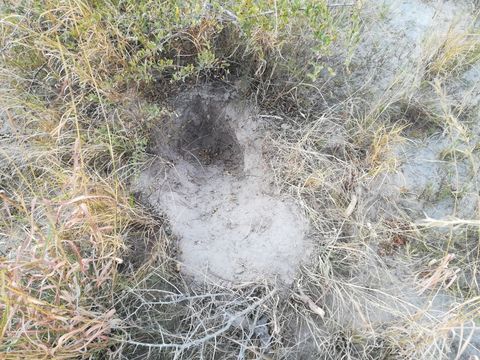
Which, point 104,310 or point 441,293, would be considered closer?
point 104,310

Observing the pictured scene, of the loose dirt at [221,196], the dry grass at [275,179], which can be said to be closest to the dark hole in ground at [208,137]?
the loose dirt at [221,196]

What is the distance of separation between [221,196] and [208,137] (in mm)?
380

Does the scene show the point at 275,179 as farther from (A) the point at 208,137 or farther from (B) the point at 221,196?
(A) the point at 208,137

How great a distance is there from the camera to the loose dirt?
1.92m

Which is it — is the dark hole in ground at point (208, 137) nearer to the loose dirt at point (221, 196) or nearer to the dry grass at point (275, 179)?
the loose dirt at point (221, 196)

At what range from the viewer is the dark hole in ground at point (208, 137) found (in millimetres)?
2238

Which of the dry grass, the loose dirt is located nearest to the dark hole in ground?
the loose dirt

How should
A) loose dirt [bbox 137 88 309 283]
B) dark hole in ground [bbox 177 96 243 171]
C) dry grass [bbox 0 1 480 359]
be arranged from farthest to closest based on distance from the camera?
dark hole in ground [bbox 177 96 243 171] < loose dirt [bbox 137 88 309 283] < dry grass [bbox 0 1 480 359]

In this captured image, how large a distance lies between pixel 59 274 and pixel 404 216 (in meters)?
1.55

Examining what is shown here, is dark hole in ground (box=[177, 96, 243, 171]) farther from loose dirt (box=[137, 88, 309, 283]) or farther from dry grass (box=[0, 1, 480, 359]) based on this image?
dry grass (box=[0, 1, 480, 359])

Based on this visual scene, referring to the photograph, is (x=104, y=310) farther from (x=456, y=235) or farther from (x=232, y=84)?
(x=456, y=235)

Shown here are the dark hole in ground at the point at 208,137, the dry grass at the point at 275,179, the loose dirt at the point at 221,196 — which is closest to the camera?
the dry grass at the point at 275,179

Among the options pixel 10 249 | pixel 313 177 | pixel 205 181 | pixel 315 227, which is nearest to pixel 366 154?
pixel 313 177

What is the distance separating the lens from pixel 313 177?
1976 millimetres
